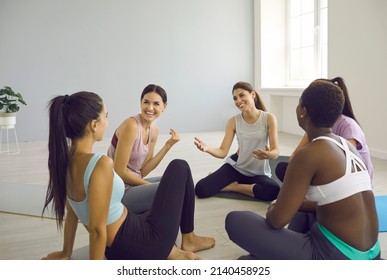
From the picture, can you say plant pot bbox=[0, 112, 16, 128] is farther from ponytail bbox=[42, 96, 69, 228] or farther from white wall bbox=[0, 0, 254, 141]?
ponytail bbox=[42, 96, 69, 228]

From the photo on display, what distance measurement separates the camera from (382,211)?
7.76ft

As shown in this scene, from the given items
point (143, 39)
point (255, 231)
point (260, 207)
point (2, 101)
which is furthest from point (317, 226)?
point (143, 39)

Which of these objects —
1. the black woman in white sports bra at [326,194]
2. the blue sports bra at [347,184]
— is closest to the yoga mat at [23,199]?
the black woman in white sports bra at [326,194]

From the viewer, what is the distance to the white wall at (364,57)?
4.11m

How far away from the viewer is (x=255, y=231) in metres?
1.57

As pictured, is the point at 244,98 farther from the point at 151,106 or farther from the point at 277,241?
the point at 277,241

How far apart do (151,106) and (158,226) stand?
0.88 m

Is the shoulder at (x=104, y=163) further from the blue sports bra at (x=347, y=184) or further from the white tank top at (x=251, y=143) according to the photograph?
the white tank top at (x=251, y=143)

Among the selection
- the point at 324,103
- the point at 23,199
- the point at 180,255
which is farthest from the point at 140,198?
the point at 23,199

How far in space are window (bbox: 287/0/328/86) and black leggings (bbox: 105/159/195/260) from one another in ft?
15.1

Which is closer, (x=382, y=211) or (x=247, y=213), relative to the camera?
(x=247, y=213)

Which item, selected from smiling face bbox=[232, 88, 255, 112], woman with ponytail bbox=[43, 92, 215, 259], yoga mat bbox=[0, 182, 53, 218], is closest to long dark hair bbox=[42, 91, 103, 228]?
woman with ponytail bbox=[43, 92, 215, 259]

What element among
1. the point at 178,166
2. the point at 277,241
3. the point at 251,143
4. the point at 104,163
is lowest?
the point at 277,241

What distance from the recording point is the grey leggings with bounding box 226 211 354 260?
4.70 ft
